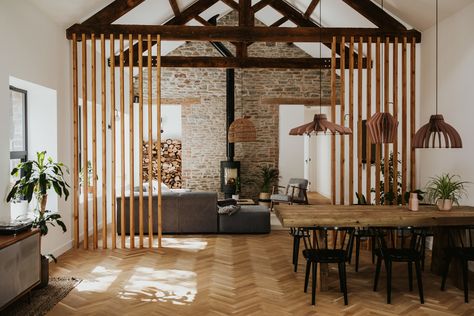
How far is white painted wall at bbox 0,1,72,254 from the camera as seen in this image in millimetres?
4805

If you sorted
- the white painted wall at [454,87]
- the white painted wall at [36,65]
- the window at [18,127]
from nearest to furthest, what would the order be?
the white painted wall at [36,65], the white painted wall at [454,87], the window at [18,127]

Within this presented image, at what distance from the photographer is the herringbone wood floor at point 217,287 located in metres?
4.22

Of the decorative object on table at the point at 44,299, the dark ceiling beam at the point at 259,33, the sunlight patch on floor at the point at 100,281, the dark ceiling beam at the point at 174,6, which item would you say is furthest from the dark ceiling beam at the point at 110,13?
the decorative object on table at the point at 44,299

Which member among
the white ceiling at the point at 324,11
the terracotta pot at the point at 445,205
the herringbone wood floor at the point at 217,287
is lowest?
the herringbone wood floor at the point at 217,287

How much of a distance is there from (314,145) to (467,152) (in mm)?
9217

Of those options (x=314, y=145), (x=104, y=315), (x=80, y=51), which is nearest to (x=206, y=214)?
(x=80, y=51)

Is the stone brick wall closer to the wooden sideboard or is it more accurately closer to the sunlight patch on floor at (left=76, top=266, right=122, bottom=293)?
the sunlight patch on floor at (left=76, top=266, right=122, bottom=293)

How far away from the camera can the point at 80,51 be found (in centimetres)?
712

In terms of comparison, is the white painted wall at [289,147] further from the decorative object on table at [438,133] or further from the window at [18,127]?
the decorative object on table at [438,133]

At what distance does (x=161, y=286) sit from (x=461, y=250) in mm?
3086

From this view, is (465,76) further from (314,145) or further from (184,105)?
(314,145)

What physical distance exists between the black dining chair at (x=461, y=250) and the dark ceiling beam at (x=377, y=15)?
10.9 ft

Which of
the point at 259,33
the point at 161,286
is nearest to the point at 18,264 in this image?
the point at 161,286

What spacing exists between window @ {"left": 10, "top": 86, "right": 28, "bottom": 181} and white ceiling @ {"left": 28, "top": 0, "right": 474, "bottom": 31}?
113 cm
